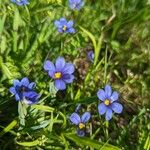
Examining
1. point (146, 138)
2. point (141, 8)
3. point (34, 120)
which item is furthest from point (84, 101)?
point (141, 8)

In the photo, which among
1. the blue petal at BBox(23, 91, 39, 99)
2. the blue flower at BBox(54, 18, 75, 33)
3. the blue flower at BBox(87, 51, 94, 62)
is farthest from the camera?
the blue flower at BBox(87, 51, 94, 62)

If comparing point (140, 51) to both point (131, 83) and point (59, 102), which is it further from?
point (59, 102)

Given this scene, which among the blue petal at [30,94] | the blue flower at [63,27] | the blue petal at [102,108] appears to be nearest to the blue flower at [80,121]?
the blue petal at [102,108]

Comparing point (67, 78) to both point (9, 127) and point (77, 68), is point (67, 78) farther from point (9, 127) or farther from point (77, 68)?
point (77, 68)

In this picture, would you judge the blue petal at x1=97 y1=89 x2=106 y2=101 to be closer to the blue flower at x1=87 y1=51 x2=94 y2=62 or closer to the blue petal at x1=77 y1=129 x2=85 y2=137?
the blue petal at x1=77 y1=129 x2=85 y2=137

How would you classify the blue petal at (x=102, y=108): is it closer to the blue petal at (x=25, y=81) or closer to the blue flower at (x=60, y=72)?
the blue flower at (x=60, y=72)

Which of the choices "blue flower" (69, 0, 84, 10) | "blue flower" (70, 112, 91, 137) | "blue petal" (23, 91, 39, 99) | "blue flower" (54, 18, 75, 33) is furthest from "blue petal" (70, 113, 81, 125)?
"blue flower" (69, 0, 84, 10)
